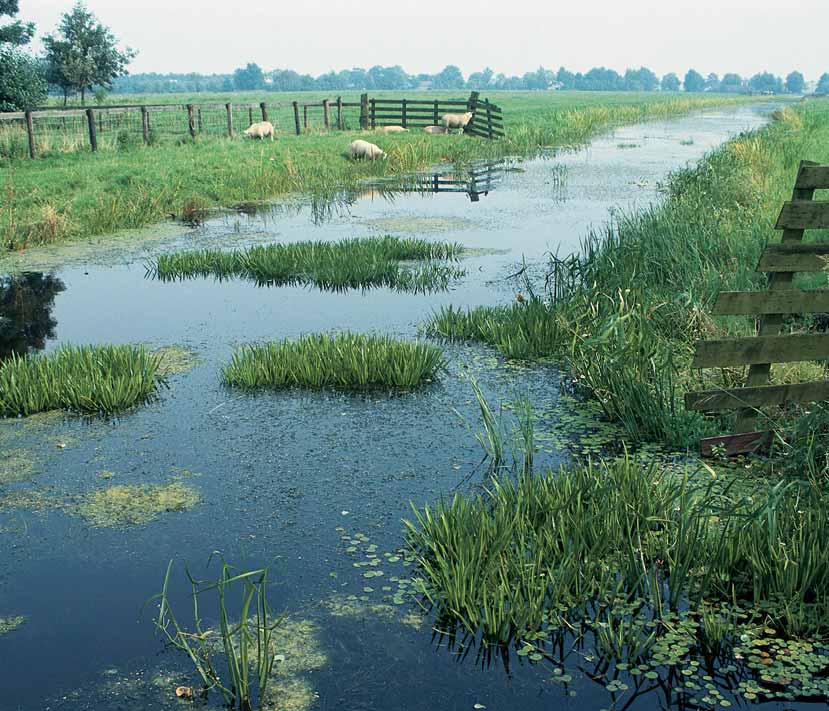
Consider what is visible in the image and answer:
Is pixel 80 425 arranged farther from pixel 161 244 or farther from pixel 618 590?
pixel 161 244

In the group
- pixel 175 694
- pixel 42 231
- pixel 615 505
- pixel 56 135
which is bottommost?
pixel 175 694

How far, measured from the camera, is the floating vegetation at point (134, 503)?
16.5 ft

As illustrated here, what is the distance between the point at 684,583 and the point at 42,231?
12689 millimetres

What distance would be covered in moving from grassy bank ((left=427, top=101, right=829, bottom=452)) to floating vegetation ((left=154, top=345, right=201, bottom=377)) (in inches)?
95.1

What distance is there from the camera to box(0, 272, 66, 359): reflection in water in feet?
29.3

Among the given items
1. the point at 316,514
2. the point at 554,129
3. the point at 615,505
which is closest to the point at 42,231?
the point at 316,514

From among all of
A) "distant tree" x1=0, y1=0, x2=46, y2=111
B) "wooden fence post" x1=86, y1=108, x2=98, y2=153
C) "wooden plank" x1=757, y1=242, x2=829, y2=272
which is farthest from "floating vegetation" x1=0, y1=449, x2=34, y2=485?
"distant tree" x1=0, y1=0, x2=46, y2=111

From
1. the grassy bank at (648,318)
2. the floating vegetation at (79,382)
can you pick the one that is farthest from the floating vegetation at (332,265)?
the floating vegetation at (79,382)

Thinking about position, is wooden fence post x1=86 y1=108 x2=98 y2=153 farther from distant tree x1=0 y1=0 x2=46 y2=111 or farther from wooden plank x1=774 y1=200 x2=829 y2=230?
wooden plank x1=774 y1=200 x2=829 y2=230

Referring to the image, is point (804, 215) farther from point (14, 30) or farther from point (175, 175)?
point (14, 30)

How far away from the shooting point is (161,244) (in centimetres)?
1407

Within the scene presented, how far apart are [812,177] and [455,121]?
3166 centimetres

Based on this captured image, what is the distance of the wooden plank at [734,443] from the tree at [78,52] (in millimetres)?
55690

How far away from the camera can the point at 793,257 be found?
521 cm
